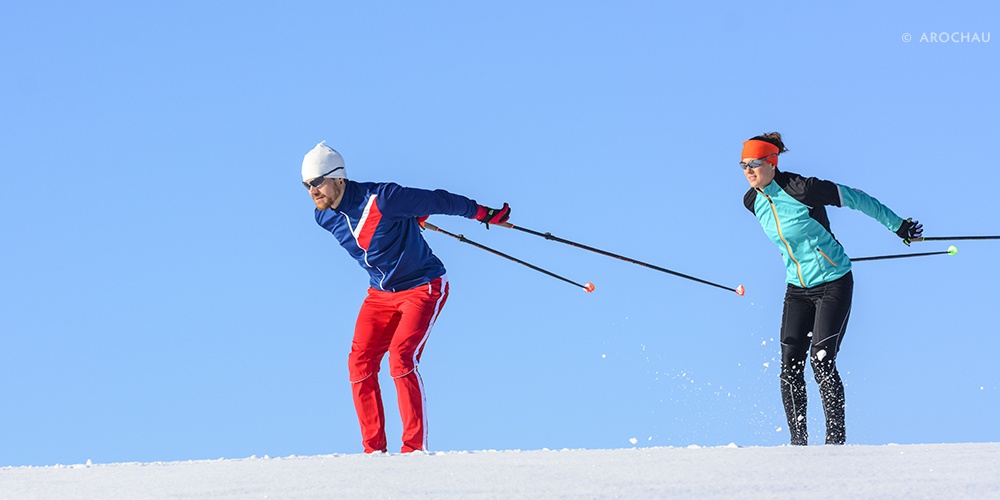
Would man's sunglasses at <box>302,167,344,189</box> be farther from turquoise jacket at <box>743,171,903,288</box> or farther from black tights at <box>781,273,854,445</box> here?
black tights at <box>781,273,854,445</box>

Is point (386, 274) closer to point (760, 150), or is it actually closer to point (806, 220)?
point (760, 150)

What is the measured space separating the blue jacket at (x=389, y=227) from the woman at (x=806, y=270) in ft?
5.63

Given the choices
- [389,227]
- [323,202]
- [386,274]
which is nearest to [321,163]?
[323,202]

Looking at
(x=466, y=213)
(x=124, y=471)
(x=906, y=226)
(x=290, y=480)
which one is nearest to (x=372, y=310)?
(x=466, y=213)

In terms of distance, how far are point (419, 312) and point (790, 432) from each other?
2220 millimetres

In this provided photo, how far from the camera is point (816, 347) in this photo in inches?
258

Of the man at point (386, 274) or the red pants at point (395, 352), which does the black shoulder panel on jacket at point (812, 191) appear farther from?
the red pants at point (395, 352)

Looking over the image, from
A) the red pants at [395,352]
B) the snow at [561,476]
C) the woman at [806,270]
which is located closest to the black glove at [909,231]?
the woman at [806,270]

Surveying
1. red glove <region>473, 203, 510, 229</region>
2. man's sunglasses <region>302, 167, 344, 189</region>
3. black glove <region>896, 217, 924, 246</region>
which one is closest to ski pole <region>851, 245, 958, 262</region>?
black glove <region>896, 217, 924, 246</region>

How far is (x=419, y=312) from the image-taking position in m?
6.55

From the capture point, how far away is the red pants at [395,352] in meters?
6.49

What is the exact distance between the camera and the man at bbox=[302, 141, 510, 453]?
6.50 metres

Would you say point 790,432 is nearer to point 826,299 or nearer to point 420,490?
point 826,299

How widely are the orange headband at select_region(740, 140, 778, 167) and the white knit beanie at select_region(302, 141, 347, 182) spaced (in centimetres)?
227
